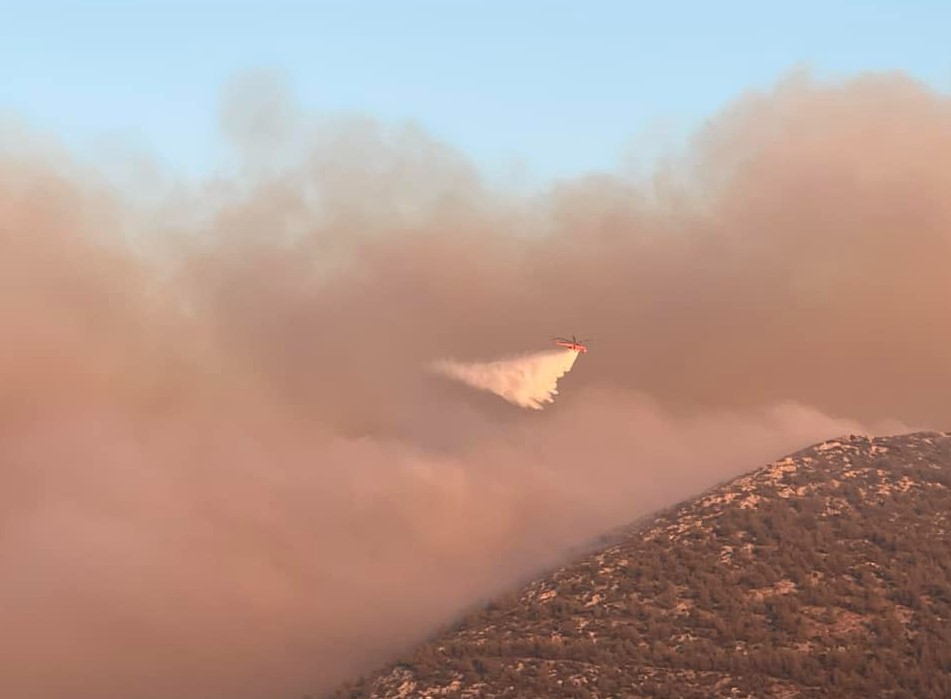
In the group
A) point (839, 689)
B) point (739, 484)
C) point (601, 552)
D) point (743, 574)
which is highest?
point (739, 484)

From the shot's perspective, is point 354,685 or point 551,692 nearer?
point 551,692

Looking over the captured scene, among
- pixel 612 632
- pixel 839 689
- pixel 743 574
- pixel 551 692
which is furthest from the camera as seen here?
pixel 743 574

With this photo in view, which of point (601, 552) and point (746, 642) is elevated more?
point (601, 552)

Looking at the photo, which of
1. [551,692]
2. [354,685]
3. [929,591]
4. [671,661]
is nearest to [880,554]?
[929,591]

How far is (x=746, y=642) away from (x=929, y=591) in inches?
1059

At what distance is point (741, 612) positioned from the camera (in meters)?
151

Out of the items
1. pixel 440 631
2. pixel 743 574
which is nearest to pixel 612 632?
pixel 743 574

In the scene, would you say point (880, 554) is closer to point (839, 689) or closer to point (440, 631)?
point (839, 689)

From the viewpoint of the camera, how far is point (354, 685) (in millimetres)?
165500

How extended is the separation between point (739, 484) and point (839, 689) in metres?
63.9

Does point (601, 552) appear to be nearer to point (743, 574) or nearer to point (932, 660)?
point (743, 574)

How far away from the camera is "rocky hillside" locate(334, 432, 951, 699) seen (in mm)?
136750

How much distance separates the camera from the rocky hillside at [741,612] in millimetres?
136750

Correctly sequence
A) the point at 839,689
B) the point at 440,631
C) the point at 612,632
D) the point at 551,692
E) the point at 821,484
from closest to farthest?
the point at 839,689 → the point at 551,692 → the point at 612,632 → the point at 440,631 → the point at 821,484
